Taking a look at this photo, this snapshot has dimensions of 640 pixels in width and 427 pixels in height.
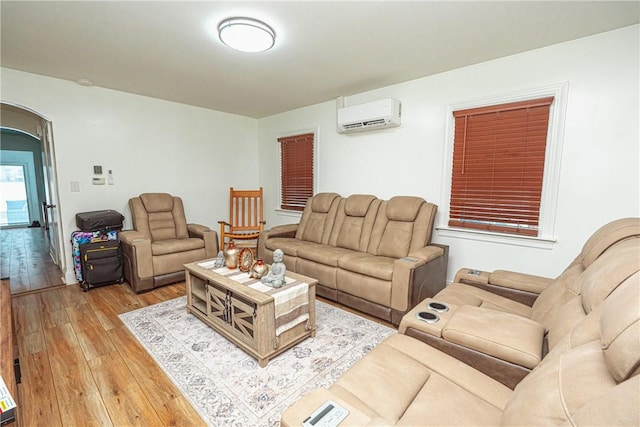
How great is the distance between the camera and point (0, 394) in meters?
1.00

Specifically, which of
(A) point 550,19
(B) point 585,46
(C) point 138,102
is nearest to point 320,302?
(A) point 550,19

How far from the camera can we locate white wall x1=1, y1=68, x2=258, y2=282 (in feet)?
10.8

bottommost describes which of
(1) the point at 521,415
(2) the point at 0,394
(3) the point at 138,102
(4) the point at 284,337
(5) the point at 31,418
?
(5) the point at 31,418

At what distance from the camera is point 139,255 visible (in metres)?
3.11

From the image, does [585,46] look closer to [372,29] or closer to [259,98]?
[372,29]

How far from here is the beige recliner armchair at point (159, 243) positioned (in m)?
3.14

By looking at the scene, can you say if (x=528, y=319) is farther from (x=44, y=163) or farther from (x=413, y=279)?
(x=44, y=163)

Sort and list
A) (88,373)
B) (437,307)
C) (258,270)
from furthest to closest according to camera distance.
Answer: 1. (258,270)
2. (88,373)
3. (437,307)

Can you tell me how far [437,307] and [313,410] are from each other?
3.42 feet

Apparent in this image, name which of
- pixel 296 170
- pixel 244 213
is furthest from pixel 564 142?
pixel 244 213

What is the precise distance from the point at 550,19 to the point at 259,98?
315 cm

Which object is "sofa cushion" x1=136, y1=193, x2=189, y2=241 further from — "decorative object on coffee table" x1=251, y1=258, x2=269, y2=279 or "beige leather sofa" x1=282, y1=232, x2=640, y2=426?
"beige leather sofa" x1=282, y1=232, x2=640, y2=426

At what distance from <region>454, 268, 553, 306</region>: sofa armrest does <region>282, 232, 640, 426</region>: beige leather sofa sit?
52 cm

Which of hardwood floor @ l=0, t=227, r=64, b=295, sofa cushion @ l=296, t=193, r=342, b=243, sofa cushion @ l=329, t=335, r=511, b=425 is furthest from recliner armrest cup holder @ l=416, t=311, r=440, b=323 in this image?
hardwood floor @ l=0, t=227, r=64, b=295
